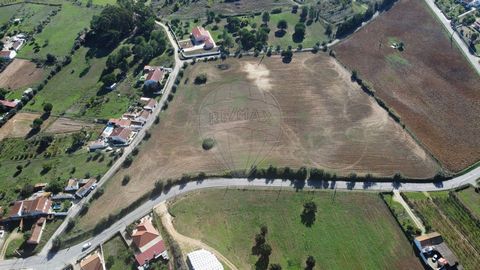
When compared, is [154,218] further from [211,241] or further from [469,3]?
[469,3]

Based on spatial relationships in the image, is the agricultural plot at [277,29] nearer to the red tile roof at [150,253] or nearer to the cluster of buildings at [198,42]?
the cluster of buildings at [198,42]

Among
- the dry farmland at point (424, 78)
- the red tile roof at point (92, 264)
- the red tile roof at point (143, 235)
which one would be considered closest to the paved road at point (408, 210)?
the dry farmland at point (424, 78)

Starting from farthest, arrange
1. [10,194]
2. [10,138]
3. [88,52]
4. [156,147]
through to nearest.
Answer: [88,52]
[10,138]
[156,147]
[10,194]

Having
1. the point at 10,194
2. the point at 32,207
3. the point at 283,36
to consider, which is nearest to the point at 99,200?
the point at 32,207

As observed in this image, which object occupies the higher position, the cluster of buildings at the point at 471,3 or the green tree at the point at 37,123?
the cluster of buildings at the point at 471,3

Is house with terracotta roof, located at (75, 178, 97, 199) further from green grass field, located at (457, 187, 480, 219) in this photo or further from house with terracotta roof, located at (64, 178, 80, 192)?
green grass field, located at (457, 187, 480, 219)

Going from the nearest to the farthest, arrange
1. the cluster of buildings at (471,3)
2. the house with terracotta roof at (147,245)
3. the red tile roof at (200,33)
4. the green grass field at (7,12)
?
the house with terracotta roof at (147,245), the red tile roof at (200,33), the cluster of buildings at (471,3), the green grass field at (7,12)

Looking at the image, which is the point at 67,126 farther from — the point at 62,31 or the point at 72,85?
the point at 62,31

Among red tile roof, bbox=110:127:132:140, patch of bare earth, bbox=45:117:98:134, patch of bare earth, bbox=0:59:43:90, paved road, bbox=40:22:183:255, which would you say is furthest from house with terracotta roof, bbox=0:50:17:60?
red tile roof, bbox=110:127:132:140
